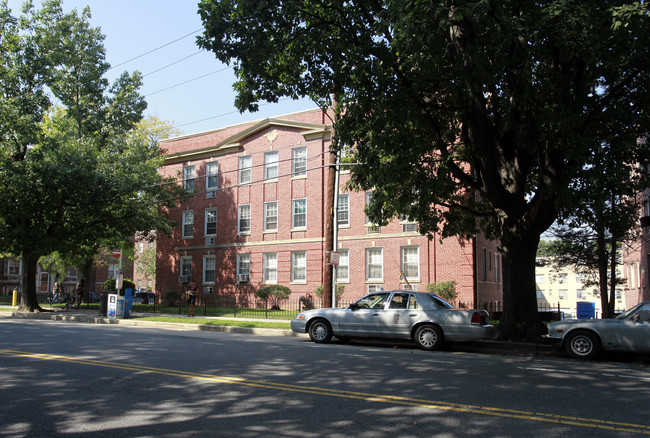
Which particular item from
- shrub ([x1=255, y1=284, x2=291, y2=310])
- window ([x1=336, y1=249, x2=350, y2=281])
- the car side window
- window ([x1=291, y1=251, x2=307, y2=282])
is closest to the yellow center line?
the car side window

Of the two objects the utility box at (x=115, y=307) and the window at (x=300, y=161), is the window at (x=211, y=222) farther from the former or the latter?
the utility box at (x=115, y=307)

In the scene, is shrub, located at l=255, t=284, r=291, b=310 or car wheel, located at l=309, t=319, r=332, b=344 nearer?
car wheel, located at l=309, t=319, r=332, b=344

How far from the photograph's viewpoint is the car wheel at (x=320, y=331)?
46.2ft

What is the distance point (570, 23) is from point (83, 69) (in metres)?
A: 27.1

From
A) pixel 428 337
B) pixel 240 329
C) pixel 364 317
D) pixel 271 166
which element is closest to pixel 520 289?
pixel 428 337

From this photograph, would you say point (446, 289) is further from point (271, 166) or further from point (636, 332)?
point (636, 332)

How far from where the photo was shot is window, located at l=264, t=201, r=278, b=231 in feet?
109

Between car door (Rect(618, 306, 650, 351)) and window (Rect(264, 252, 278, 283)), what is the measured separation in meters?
23.7

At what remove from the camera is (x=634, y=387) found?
7.83 metres

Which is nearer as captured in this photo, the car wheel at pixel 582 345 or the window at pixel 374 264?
the car wheel at pixel 582 345

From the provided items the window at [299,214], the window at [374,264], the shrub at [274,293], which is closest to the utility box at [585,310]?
the window at [374,264]

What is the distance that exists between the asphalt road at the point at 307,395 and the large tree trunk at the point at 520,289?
295 cm

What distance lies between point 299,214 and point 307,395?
84.1 ft

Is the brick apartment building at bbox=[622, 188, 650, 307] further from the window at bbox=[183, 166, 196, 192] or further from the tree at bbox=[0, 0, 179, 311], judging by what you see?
the window at bbox=[183, 166, 196, 192]
